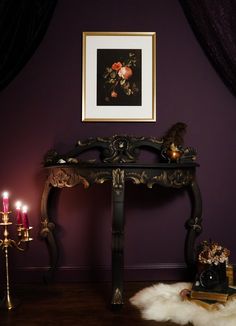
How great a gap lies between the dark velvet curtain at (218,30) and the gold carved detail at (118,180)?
1300 millimetres

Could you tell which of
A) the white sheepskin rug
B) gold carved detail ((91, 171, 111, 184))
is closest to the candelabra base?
the white sheepskin rug

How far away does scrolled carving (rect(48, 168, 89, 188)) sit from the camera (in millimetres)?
2215

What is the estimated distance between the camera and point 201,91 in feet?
9.45

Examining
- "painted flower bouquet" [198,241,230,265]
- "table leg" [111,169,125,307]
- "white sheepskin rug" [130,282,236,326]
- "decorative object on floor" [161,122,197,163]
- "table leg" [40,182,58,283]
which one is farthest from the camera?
"table leg" [40,182,58,283]

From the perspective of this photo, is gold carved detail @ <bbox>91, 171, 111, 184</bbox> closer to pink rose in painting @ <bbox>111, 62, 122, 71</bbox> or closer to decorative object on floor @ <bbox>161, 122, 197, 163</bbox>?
decorative object on floor @ <bbox>161, 122, 197, 163</bbox>

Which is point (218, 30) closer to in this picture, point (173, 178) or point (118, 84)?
point (118, 84)

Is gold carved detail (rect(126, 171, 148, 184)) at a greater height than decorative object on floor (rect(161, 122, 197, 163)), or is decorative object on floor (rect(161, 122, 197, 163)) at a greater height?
decorative object on floor (rect(161, 122, 197, 163))

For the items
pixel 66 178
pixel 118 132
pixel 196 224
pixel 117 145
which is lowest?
pixel 196 224

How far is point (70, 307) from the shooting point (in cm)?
223

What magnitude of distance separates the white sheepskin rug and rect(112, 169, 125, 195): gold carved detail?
744mm

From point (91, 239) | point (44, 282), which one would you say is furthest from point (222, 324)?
point (44, 282)

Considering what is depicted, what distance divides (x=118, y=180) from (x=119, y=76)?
107cm

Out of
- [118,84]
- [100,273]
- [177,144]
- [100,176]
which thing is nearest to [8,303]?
[100,273]

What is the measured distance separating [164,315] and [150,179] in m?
0.81
